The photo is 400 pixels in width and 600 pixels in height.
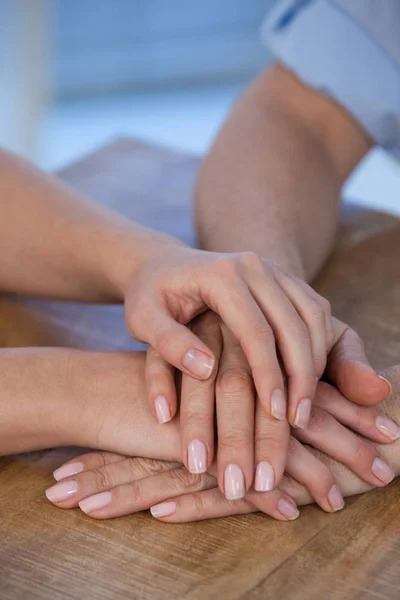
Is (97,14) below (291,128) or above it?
below

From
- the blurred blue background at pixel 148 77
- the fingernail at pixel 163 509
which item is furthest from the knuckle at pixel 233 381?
the blurred blue background at pixel 148 77

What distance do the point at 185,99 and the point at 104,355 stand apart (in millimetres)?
2690

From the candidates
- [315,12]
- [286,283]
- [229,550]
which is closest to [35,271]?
[286,283]

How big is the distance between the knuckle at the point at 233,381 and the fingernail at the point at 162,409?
5 cm

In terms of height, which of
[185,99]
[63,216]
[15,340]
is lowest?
[185,99]

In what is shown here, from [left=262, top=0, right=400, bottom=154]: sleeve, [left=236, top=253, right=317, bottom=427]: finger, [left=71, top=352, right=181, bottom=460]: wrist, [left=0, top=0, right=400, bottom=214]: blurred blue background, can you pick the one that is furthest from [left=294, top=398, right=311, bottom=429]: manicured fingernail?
[left=0, top=0, right=400, bottom=214]: blurred blue background

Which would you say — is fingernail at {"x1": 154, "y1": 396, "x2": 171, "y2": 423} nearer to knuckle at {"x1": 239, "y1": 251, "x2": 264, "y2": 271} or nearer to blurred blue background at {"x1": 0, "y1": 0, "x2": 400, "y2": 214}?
knuckle at {"x1": 239, "y1": 251, "x2": 264, "y2": 271}

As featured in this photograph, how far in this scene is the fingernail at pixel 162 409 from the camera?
2.43ft

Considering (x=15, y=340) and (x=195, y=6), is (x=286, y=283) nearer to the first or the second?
(x=15, y=340)

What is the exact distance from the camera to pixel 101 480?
73 centimetres

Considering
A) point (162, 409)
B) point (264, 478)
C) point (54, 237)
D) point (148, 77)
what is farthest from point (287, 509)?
point (148, 77)

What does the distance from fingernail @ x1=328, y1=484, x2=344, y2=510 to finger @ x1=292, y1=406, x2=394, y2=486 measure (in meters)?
0.03

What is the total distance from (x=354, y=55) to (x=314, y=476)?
2.03 ft

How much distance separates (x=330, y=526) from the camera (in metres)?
0.69
